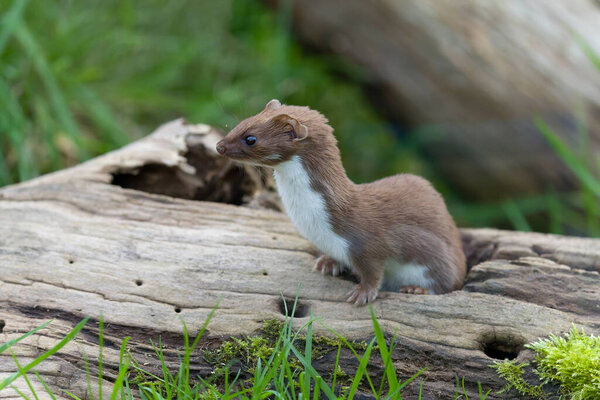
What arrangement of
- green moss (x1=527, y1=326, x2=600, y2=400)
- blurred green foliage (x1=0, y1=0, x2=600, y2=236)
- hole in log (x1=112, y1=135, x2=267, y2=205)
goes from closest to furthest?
green moss (x1=527, y1=326, x2=600, y2=400), hole in log (x1=112, y1=135, x2=267, y2=205), blurred green foliage (x1=0, y1=0, x2=600, y2=236)

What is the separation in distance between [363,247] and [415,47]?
336 cm

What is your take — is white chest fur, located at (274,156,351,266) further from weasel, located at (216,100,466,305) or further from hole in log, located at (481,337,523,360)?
hole in log, located at (481,337,523,360)

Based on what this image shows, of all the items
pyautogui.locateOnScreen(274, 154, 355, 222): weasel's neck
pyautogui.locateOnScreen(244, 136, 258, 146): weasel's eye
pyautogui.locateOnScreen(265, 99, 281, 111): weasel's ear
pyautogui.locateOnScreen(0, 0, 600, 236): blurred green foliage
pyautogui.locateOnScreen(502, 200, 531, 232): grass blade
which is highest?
pyautogui.locateOnScreen(265, 99, 281, 111): weasel's ear

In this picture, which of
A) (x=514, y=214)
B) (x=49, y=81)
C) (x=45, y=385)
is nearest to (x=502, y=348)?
(x=45, y=385)

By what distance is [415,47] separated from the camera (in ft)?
19.5

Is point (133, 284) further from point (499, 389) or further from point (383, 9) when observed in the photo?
point (383, 9)

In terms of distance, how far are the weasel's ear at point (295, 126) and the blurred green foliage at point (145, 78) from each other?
1330 millimetres

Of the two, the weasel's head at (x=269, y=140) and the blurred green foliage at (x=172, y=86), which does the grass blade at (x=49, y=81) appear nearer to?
the blurred green foliage at (x=172, y=86)

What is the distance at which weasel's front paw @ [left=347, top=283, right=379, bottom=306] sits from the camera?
122 inches

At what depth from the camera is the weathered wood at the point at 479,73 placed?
5469 millimetres

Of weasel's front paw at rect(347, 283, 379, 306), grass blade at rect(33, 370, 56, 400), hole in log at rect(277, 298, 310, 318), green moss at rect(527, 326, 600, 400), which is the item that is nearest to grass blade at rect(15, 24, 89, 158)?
hole in log at rect(277, 298, 310, 318)

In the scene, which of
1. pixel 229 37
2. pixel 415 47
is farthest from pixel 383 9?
pixel 229 37

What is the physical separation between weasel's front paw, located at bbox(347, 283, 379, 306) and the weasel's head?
2.45ft

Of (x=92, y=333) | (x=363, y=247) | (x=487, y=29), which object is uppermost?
(x=487, y=29)
